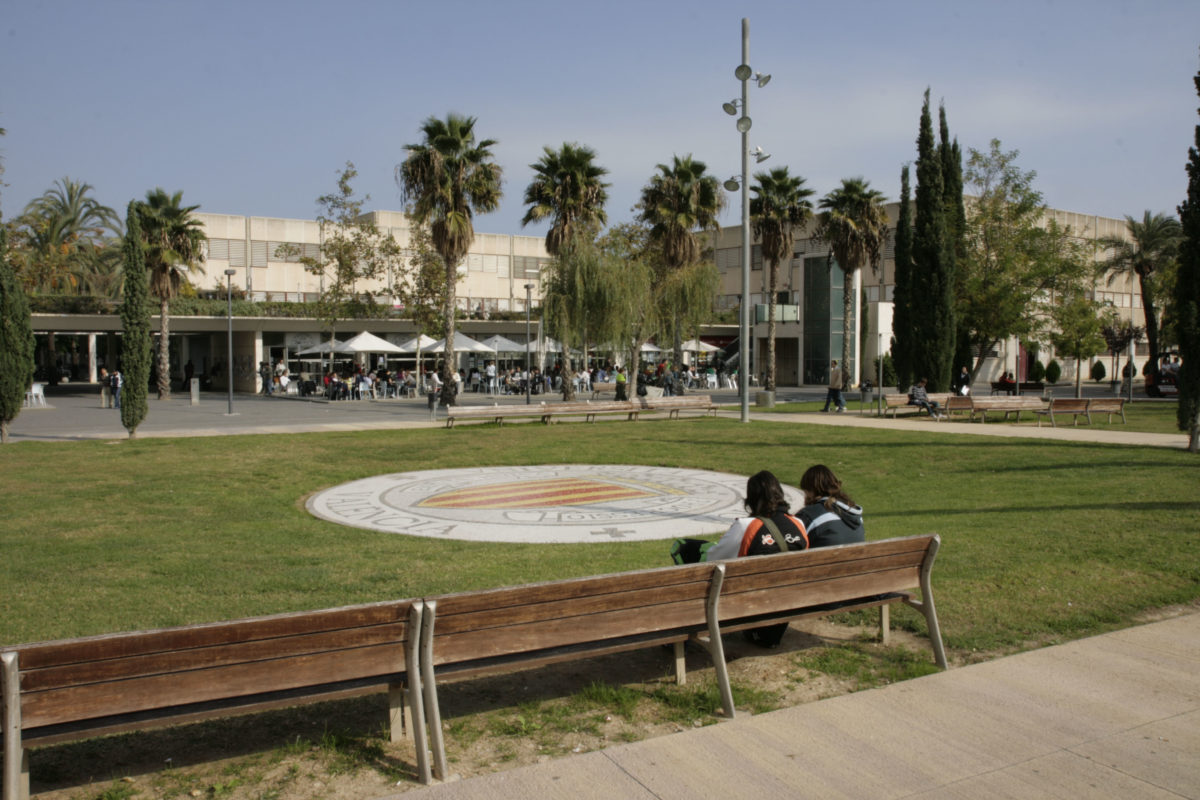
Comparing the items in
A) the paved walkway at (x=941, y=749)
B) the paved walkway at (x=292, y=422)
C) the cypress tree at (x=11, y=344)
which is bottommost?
the paved walkway at (x=941, y=749)

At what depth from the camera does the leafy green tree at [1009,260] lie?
32.0 metres

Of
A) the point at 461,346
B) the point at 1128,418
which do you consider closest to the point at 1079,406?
the point at 1128,418

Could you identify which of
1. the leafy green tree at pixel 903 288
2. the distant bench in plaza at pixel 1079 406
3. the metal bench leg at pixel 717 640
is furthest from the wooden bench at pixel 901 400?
the metal bench leg at pixel 717 640

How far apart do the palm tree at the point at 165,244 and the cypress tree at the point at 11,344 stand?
2145 centimetres

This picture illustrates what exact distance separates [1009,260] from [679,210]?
44.5 ft

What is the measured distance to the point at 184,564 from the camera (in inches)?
316

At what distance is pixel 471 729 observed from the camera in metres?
4.46

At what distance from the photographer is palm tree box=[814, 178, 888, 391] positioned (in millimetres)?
42000

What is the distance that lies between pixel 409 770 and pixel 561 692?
3.84ft

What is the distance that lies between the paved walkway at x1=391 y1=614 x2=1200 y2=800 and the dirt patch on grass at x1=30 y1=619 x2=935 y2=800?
25 centimetres

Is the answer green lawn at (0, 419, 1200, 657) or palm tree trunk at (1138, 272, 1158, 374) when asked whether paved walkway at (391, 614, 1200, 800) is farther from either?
palm tree trunk at (1138, 272, 1158, 374)

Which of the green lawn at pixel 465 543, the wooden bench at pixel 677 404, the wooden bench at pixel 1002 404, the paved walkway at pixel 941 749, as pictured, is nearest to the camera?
the paved walkway at pixel 941 749

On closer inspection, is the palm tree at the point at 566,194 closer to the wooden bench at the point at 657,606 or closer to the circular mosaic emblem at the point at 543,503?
the circular mosaic emblem at the point at 543,503

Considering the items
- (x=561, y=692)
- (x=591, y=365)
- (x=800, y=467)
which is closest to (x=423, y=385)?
(x=591, y=365)
